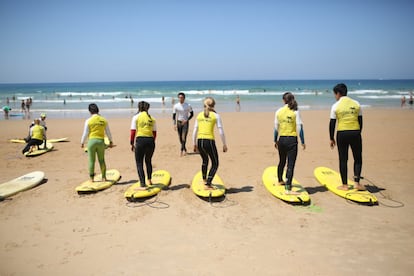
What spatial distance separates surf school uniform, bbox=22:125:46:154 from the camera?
9.23 metres

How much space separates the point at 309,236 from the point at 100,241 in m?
3.00

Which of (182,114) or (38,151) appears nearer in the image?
(182,114)

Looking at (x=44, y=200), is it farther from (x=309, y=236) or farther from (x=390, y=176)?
(x=390, y=176)

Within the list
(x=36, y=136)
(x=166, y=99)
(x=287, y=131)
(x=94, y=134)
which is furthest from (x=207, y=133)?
(x=166, y=99)

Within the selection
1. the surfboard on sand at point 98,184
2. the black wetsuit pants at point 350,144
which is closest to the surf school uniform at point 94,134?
the surfboard on sand at point 98,184

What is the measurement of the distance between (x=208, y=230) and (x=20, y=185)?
4488 mm

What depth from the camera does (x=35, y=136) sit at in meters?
9.25

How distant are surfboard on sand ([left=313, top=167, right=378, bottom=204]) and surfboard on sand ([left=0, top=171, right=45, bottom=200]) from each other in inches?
250

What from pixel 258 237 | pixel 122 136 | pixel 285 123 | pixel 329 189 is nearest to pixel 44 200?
pixel 258 237

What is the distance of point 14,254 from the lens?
3.75 m

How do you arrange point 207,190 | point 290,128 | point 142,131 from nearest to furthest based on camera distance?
point 290,128, point 142,131, point 207,190

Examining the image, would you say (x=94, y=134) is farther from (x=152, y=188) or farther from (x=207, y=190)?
(x=207, y=190)

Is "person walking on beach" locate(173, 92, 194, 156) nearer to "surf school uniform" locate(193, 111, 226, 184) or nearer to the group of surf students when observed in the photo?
the group of surf students

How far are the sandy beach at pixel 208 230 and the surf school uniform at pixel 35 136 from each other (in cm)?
211
